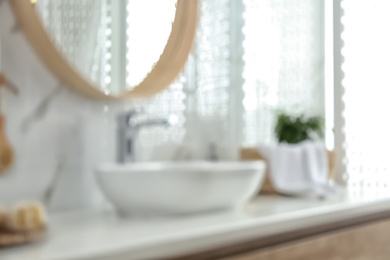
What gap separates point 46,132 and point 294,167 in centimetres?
75

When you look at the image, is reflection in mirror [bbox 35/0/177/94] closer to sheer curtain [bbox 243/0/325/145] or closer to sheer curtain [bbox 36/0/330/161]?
sheer curtain [bbox 36/0/330/161]

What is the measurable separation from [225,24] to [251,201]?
2.47ft

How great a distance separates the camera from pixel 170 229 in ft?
2.97

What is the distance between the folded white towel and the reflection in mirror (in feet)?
1.52

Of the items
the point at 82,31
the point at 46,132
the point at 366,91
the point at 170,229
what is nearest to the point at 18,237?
the point at 170,229

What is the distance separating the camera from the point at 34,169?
122 cm

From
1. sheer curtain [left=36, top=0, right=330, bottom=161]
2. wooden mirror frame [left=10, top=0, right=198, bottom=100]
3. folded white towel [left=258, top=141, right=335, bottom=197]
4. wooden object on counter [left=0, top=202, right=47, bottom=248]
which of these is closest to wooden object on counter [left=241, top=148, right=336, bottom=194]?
folded white towel [left=258, top=141, right=335, bottom=197]

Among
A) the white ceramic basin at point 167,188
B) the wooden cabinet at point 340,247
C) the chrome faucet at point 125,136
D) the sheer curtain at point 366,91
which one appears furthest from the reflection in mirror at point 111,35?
the sheer curtain at point 366,91

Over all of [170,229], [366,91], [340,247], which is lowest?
[340,247]

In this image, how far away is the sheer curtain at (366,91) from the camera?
85.7 inches

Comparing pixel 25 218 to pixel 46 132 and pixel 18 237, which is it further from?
pixel 46 132

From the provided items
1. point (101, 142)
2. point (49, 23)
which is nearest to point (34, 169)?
point (101, 142)

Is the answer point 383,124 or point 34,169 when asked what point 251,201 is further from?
point 383,124

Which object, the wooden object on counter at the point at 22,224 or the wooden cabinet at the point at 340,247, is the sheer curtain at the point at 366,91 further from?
the wooden object on counter at the point at 22,224
